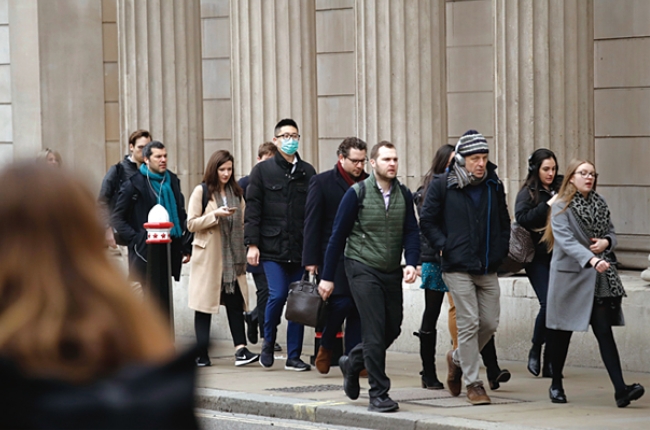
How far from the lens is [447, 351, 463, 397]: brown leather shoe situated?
935 centimetres

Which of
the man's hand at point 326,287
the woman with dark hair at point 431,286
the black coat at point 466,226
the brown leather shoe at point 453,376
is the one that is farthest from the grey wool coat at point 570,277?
the man's hand at point 326,287

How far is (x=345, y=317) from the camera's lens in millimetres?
9984

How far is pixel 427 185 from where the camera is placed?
9.70 meters

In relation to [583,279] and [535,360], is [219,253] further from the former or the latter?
[583,279]

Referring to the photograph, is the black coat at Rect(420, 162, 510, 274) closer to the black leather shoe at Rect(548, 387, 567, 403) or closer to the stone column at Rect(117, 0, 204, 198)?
the black leather shoe at Rect(548, 387, 567, 403)

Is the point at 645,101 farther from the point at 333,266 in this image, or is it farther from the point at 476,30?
the point at 333,266

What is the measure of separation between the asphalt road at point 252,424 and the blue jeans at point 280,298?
1845 millimetres

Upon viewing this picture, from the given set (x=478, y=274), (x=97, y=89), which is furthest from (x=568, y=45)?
(x=97, y=89)

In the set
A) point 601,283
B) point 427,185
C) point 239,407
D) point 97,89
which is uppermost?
point 97,89

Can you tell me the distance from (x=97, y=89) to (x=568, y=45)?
25.9 ft

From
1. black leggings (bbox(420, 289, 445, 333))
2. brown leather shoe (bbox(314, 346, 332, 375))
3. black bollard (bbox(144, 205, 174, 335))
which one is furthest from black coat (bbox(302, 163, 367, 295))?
black bollard (bbox(144, 205, 174, 335))

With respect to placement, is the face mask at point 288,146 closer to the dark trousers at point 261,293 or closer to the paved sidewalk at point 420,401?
the dark trousers at point 261,293

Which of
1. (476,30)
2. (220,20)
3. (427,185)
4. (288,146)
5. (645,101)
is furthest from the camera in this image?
(220,20)

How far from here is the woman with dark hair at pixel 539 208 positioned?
33.3 ft
